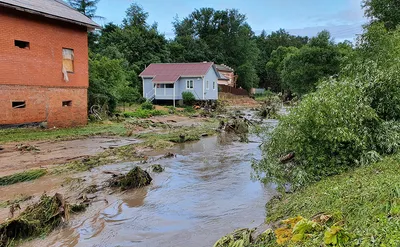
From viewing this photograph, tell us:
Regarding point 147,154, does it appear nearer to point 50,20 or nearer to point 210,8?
point 50,20

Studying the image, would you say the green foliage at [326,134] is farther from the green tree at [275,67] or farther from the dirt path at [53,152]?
the green tree at [275,67]

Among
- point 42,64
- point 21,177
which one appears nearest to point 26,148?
point 21,177

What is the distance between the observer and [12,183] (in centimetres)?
918

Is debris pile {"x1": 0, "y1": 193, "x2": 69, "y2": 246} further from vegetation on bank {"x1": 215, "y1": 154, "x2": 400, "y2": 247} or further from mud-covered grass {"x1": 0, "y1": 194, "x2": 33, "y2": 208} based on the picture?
vegetation on bank {"x1": 215, "y1": 154, "x2": 400, "y2": 247}

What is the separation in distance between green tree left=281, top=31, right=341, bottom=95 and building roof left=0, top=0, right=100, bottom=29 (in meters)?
20.4

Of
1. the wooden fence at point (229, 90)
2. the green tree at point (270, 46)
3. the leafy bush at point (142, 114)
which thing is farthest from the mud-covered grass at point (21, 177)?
the green tree at point (270, 46)

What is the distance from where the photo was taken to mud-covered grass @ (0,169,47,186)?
30.1 feet

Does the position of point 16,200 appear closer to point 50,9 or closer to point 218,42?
point 50,9

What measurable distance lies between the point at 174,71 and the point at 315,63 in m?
16.6

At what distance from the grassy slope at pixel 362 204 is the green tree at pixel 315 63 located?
79.2 ft

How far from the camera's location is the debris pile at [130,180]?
903 centimetres

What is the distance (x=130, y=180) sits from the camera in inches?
358

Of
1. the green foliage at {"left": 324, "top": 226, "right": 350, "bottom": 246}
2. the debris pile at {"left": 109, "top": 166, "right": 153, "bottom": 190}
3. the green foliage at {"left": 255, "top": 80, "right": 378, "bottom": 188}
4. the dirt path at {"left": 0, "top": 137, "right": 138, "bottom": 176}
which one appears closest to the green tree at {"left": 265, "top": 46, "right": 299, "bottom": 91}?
the dirt path at {"left": 0, "top": 137, "right": 138, "bottom": 176}

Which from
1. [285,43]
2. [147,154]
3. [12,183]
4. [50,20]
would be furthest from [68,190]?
[285,43]
